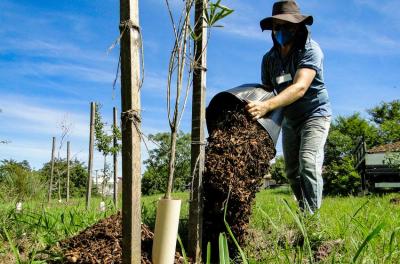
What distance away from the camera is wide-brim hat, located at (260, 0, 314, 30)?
3.43m

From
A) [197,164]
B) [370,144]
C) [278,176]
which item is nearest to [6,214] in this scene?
[197,164]

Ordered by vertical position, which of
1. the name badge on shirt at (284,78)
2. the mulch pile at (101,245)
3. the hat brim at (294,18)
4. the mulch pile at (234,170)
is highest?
the hat brim at (294,18)

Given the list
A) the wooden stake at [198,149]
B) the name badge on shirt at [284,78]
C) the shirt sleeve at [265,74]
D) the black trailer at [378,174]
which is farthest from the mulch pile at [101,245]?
the black trailer at [378,174]

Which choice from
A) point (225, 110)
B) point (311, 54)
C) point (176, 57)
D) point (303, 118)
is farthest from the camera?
point (303, 118)

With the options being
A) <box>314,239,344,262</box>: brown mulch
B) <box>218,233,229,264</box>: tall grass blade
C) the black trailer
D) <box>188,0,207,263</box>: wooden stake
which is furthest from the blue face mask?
the black trailer

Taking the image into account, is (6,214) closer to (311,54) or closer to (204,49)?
(204,49)

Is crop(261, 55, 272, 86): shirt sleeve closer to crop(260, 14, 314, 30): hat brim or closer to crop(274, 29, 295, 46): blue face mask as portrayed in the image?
crop(274, 29, 295, 46): blue face mask

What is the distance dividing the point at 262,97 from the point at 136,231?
4.83 feet

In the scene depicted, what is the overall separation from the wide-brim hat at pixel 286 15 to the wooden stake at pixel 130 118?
1.91 m

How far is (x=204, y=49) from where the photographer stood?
Answer: 266 centimetres

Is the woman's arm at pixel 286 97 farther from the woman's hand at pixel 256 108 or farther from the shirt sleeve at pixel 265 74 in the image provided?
the shirt sleeve at pixel 265 74

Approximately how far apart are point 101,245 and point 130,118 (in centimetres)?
97

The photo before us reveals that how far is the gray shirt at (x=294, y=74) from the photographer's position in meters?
3.51

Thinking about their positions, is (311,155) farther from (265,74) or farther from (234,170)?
(234,170)
